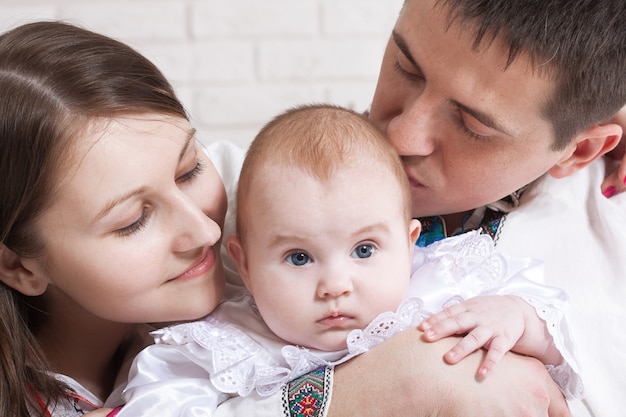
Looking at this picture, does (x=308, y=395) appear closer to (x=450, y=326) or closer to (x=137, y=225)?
(x=450, y=326)

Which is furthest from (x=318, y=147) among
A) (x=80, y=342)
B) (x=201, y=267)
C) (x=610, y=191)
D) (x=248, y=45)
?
(x=248, y=45)

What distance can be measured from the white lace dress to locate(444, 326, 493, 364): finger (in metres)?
0.09

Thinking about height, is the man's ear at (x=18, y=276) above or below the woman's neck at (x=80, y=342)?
above

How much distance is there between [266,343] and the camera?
4.40 ft

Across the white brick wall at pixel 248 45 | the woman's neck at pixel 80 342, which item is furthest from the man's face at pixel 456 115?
the white brick wall at pixel 248 45

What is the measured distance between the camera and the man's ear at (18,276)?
1.30 meters

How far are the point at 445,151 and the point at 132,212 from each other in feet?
→ 1.85

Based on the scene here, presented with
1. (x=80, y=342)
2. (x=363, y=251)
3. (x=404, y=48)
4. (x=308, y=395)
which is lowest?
(x=80, y=342)

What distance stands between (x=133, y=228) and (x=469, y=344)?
21.6 inches

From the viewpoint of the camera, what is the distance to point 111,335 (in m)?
1.53

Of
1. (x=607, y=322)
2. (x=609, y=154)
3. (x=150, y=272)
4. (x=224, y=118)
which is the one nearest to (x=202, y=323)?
(x=150, y=272)

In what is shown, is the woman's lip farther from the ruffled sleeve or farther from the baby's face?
the ruffled sleeve

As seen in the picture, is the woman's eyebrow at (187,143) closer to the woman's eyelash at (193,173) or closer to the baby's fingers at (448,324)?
the woman's eyelash at (193,173)

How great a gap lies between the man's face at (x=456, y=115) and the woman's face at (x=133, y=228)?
38 centimetres
